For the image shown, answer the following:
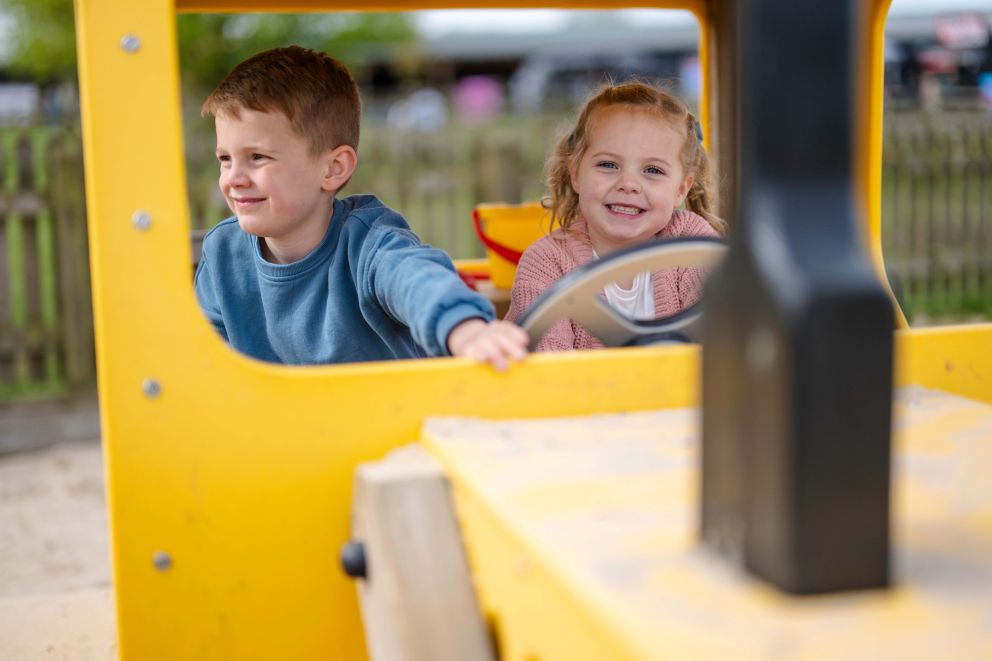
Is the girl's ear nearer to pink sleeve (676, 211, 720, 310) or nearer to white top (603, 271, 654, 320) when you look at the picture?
pink sleeve (676, 211, 720, 310)

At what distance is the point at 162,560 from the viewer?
1.37 metres

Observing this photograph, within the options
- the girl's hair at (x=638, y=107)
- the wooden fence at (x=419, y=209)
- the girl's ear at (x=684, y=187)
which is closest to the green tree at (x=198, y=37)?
the wooden fence at (x=419, y=209)

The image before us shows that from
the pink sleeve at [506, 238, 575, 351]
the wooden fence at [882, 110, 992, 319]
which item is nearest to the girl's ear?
the pink sleeve at [506, 238, 575, 351]

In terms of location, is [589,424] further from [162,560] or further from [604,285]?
[162,560]

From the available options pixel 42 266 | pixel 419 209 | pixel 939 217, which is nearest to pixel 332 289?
pixel 42 266

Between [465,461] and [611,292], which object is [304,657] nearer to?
[465,461]

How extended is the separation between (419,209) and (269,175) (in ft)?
19.5

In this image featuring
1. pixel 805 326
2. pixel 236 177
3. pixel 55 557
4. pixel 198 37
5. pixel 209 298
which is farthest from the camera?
pixel 198 37

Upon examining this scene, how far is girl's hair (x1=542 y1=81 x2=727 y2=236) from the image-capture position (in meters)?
2.35

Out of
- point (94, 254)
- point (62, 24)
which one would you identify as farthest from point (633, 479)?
point (62, 24)

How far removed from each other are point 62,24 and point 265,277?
34.3ft

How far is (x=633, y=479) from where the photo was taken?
1.07 metres

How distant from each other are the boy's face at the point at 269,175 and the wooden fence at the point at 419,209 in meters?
2.85

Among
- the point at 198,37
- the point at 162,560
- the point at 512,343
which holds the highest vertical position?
the point at 198,37
